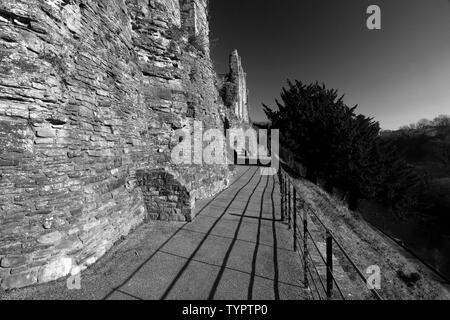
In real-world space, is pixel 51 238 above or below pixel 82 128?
below

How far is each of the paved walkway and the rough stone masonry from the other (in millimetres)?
378

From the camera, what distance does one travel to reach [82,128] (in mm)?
3951

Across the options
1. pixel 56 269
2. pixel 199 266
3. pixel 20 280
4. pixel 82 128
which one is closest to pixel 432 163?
pixel 199 266

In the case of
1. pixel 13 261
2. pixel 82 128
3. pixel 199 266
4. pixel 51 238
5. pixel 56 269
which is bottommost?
pixel 199 266

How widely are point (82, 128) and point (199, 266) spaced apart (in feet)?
10.3

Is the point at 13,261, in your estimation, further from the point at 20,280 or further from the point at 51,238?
the point at 51,238

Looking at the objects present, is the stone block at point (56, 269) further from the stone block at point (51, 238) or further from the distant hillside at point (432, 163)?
the distant hillside at point (432, 163)

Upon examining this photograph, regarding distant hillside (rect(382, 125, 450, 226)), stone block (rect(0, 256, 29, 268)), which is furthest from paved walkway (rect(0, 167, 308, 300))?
distant hillside (rect(382, 125, 450, 226))

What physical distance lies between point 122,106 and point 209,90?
14.4 ft

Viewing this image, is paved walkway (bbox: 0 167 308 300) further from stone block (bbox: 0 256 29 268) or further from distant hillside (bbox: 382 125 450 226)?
distant hillside (bbox: 382 125 450 226)

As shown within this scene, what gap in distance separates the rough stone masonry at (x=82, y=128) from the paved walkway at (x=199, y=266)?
14.9 inches

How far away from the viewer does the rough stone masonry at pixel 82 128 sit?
3.00m

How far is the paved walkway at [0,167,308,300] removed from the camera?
10.3ft
